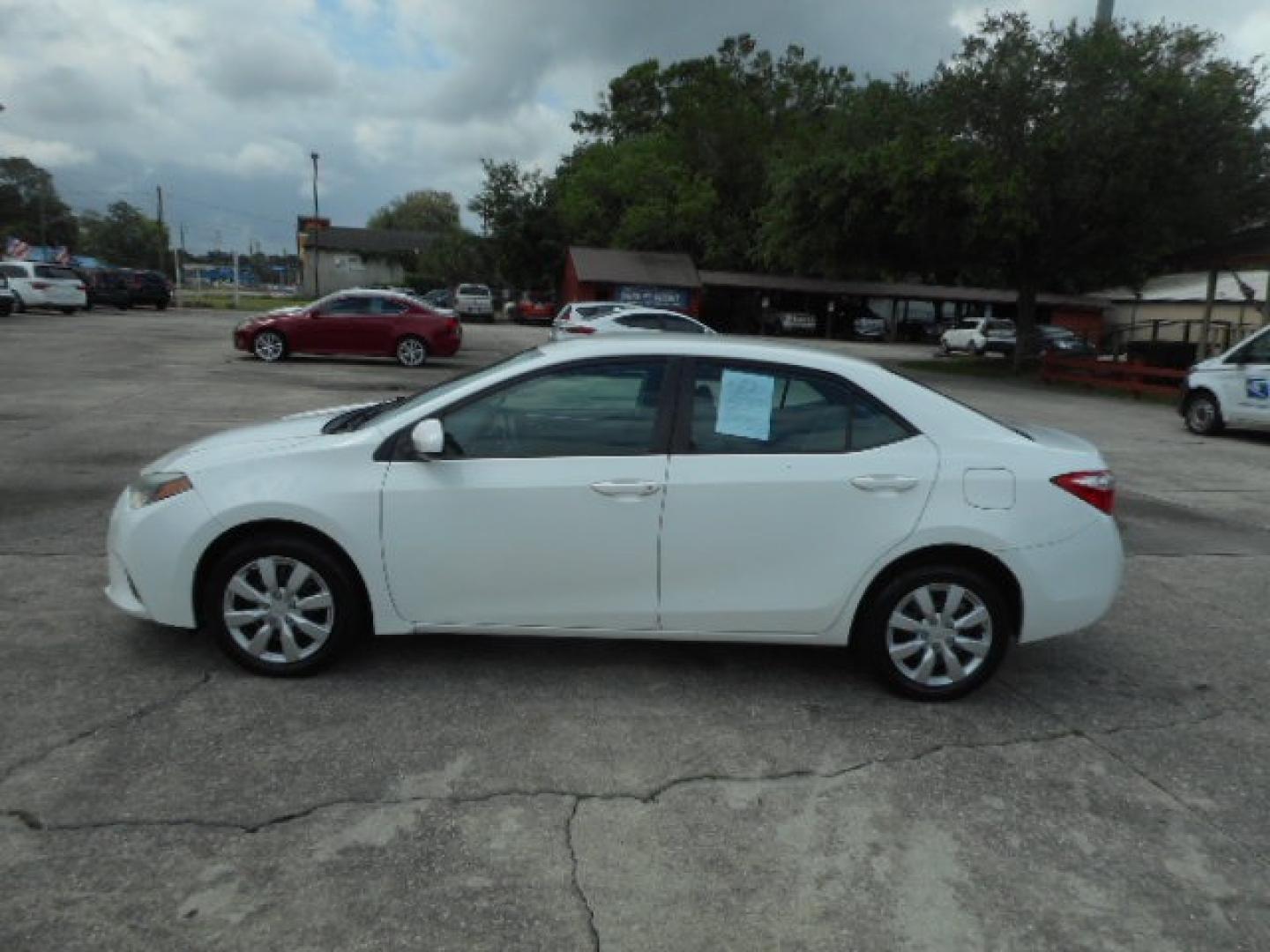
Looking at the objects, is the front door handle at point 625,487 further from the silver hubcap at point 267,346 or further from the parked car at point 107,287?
the parked car at point 107,287

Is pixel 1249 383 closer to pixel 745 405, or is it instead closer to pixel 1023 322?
pixel 745 405

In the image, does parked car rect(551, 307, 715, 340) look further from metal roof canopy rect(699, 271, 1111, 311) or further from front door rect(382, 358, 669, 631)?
metal roof canopy rect(699, 271, 1111, 311)

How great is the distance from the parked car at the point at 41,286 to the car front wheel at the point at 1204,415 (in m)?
32.1

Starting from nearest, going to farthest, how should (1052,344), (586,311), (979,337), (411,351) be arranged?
1. (411,351)
2. (586,311)
3. (1052,344)
4. (979,337)

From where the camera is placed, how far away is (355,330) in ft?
64.9

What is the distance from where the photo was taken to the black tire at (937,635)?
158 inches

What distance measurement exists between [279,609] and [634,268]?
42953 mm

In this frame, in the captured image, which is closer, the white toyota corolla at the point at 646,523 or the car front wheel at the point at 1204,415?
the white toyota corolla at the point at 646,523

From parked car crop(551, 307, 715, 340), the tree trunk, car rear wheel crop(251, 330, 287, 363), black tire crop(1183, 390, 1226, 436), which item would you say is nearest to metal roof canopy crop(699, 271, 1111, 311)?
the tree trunk

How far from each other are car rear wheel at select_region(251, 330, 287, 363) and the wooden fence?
1867cm

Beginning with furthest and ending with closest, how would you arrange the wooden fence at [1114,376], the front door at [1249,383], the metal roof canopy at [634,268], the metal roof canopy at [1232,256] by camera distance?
the metal roof canopy at [634,268]
the wooden fence at [1114,376]
the metal roof canopy at [1232,256]
the front door at [1249,383]

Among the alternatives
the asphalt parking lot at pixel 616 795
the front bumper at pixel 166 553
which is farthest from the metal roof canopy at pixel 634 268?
the front bumper at pixel 166 553

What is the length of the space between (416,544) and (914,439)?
7.06 feet

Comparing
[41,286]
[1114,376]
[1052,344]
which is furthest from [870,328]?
[41,286]
